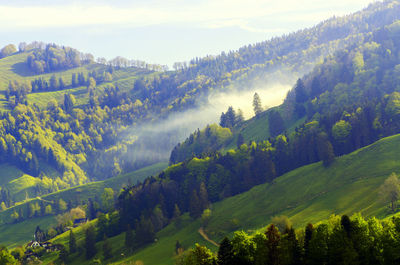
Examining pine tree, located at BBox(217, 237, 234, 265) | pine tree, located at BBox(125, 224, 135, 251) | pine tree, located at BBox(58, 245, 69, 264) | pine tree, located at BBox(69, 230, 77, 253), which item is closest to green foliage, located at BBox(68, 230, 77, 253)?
pine tree, located at BBox(69, 230, 77, 253)

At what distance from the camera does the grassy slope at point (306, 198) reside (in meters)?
128

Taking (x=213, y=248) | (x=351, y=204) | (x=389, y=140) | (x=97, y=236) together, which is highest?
(x=389, y=140)

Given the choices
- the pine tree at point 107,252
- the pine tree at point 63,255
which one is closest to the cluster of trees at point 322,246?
the pine tree at point 107,252

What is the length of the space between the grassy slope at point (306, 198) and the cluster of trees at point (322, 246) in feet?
142

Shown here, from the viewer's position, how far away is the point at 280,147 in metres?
191

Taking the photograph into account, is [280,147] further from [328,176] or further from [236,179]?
[328,176]

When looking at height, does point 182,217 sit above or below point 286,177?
below

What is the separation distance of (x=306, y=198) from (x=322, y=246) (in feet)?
232

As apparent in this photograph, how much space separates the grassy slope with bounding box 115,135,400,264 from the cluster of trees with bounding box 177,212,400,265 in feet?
142

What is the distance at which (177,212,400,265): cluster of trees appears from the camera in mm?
71875

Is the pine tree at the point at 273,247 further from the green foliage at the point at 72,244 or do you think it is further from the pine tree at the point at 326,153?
the green foliage at the point at 72,244

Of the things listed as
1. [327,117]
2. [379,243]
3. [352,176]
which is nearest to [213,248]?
[352,176]

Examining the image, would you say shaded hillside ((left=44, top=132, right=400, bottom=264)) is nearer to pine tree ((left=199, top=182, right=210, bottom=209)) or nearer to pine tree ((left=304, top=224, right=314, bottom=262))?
pine tree ((left=199, top=182, right=210, bottom=209))

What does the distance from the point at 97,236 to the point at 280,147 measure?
9027cm
